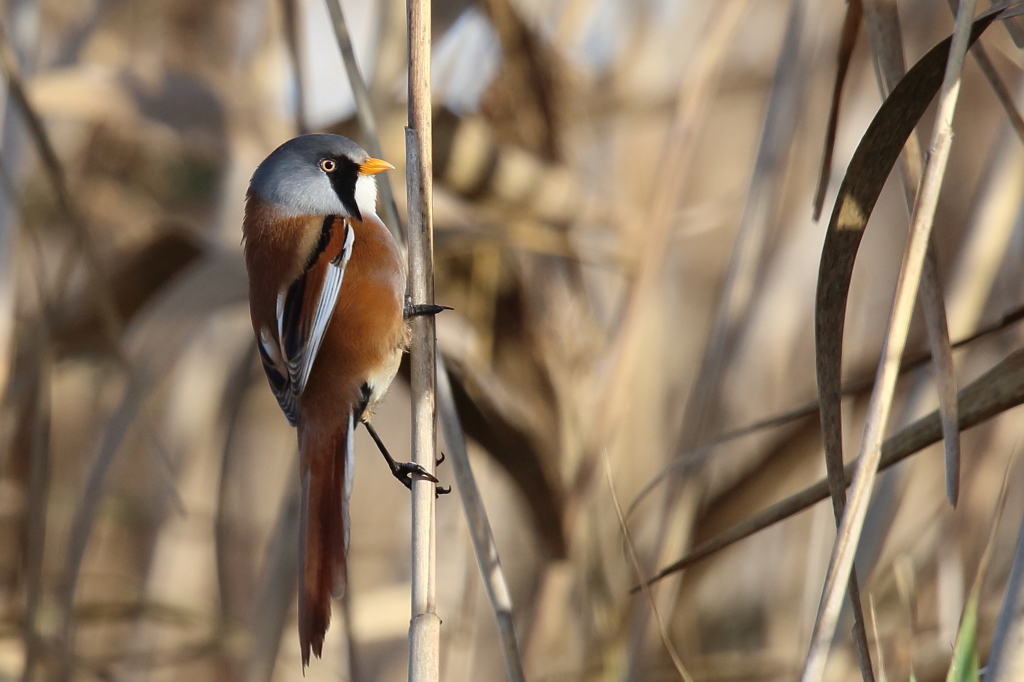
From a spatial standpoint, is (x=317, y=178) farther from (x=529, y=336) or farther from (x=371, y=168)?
(x=529, y=336)

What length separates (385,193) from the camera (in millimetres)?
1616

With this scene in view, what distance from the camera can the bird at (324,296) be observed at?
175cm

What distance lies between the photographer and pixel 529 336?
2.42 m

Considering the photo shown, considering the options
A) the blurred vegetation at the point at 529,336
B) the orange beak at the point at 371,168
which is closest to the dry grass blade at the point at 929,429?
the blurred vegetation at the point at 529,336

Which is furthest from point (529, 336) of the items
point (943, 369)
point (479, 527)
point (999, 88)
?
point (943, 369)

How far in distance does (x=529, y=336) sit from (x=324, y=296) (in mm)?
723

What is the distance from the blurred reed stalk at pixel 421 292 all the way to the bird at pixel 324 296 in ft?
0.95

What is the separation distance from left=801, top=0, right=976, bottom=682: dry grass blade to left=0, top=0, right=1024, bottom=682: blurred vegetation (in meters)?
0.32

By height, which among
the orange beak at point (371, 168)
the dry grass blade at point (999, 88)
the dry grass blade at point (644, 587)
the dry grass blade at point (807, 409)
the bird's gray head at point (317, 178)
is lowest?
the dry grass blade at point (644, 587)

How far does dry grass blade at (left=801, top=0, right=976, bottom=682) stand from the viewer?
1.02m

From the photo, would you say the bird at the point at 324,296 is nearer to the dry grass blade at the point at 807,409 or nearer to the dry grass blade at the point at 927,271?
the dry grass blade at the point at 807,409

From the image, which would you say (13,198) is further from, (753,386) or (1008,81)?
(1008,81)

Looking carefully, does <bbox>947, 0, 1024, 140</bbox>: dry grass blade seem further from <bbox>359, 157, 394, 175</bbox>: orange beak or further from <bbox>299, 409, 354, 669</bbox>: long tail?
<bbox>299, 409, 354, 669</bbox>: long tail

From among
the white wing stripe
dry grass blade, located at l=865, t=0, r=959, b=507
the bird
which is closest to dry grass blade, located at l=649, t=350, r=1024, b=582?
dry grass blade, located at l=865, t=0, r=959, b=507
